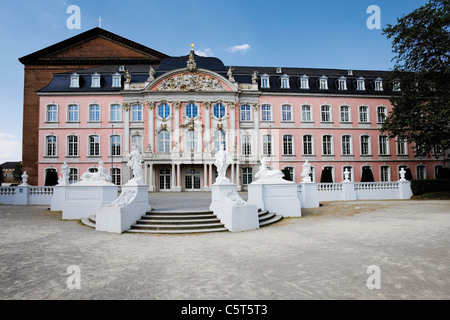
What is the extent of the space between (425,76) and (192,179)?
21893 millimetres

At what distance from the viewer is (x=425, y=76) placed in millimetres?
20188

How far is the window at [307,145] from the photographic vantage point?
33875mm

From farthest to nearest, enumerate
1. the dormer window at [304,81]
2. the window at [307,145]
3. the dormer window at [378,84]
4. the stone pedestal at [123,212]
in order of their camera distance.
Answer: the dormer window at [378,84]
the dormer window at [304,81]
the window at [307,145]
the stone pedestal at [123,212]

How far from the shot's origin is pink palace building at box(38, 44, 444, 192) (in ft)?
103

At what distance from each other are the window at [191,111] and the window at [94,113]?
32.6 feet

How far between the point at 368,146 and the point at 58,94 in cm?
3544

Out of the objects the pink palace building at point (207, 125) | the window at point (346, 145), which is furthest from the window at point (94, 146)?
the window at point (346, 145)

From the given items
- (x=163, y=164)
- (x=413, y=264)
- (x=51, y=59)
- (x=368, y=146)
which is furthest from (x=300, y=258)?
(x=51, y=59)

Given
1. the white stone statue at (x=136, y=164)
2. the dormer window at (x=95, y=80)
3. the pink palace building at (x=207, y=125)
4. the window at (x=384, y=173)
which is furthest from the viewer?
the window at (x=384, y=173)

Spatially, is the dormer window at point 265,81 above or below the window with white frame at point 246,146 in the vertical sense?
above

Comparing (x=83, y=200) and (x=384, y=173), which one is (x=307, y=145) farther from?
(x=83, y=200)

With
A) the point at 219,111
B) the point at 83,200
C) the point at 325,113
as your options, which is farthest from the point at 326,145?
the point at 83,200

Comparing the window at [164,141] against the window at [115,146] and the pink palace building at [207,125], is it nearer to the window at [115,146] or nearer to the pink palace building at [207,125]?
the pink palace building at [207,125]
